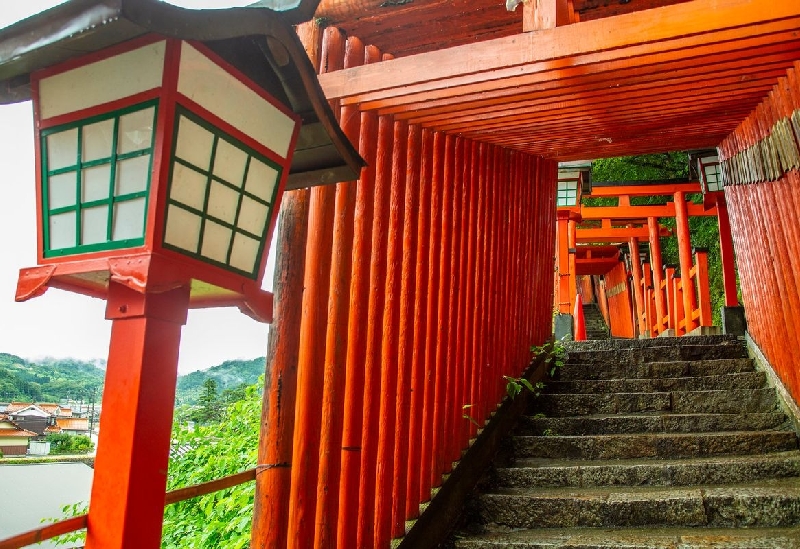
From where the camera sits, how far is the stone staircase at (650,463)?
3.71m

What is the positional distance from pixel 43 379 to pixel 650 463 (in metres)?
4.32

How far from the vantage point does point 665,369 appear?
616 cm

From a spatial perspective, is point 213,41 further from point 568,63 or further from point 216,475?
point 216,475

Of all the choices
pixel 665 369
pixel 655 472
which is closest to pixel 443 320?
pixel 655 472

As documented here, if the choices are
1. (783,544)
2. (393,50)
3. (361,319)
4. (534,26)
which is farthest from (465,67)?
(783,544)

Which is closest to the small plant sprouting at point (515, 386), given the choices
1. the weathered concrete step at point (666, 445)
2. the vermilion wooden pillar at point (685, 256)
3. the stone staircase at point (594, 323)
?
the weathered concrete step at point (666, 445)

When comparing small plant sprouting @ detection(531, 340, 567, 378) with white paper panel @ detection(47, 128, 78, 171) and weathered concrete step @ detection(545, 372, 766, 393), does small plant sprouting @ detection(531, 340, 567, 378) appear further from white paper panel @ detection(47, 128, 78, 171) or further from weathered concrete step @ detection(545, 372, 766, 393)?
white paper panel @ detection(47, 128, 78, 171)

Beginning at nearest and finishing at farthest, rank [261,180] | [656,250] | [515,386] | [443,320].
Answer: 1. [261,180]
2. [443,320]
3. [515,386]
4. [656,250]

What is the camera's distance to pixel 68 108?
150cm

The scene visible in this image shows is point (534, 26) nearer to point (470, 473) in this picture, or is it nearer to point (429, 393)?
point (429, 393)

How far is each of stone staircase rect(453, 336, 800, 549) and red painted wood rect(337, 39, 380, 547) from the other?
113 cm

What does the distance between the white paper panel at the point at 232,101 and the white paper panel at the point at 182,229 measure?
11.4 inches

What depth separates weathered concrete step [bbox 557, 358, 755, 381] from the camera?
610 centimetres

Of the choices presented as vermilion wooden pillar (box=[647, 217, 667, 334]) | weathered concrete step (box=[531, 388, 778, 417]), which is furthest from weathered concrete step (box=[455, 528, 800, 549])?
vermilion wooden pillar (box=[647, 217, 667, 334])
